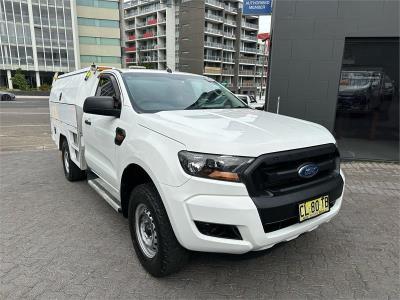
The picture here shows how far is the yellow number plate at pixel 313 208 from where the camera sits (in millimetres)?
2332

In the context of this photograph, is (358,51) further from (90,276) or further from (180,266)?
(90,276)

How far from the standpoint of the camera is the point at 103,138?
343 centimetres

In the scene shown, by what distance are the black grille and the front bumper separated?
0.42 feet

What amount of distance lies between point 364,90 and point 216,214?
798cm

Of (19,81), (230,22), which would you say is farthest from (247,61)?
(19,81)

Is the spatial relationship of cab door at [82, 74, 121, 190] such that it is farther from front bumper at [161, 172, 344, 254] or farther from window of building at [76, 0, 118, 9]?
window of building at [76, 0, 118, 9]

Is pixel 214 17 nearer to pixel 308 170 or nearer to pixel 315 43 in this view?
pixel 315 43

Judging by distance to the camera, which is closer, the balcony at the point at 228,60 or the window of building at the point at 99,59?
the window of building at the point at 99,59

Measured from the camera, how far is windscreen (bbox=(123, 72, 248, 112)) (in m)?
3.20

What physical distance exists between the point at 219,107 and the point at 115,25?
176 feet

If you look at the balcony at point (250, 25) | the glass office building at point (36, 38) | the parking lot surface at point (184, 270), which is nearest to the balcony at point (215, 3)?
the balcony at point (250, 25)

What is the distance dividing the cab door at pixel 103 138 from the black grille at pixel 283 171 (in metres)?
1.65

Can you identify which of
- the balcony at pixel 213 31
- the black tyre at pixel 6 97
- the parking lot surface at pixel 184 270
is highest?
the balcony at pixel 213 31

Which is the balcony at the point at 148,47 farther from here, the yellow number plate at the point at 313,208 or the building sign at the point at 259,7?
the yellow number plate at the point at 313,208
